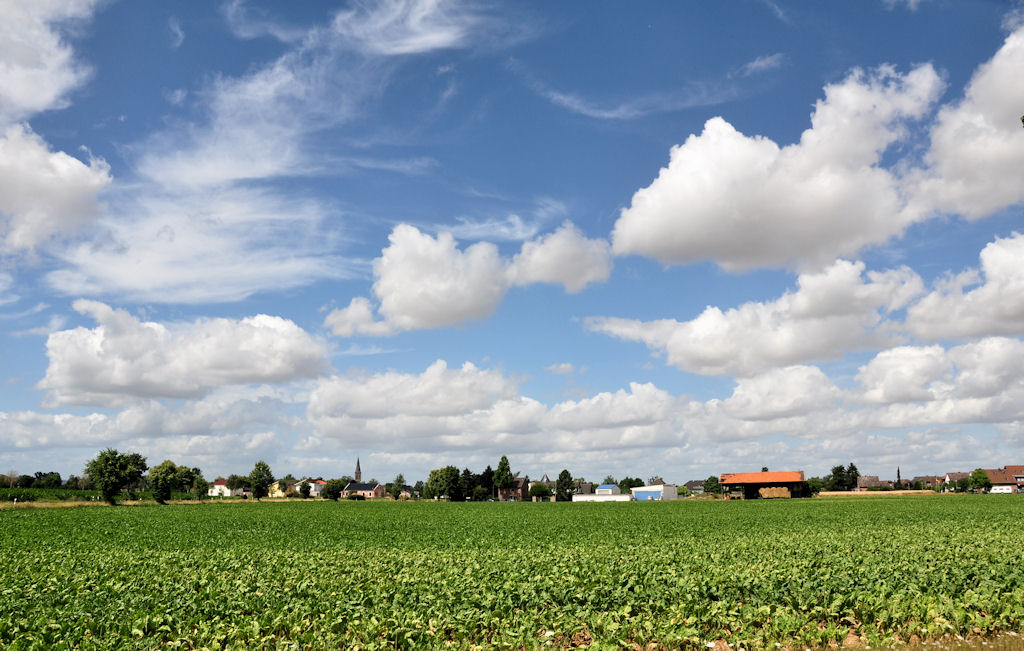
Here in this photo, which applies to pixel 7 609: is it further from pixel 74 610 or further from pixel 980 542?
pixel 980 542

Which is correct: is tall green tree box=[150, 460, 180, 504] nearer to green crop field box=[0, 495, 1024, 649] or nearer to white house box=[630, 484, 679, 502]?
white house box=[630, 484, 679, 502]

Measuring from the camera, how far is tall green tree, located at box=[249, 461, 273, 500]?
17850 cm

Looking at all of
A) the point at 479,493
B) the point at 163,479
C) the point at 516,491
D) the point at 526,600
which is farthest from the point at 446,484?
the point at 526,600

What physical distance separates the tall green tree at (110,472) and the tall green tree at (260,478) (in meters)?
59.2

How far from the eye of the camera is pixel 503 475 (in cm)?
17050

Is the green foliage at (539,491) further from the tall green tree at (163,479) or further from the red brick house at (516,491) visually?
the tall green tree at (163,479)

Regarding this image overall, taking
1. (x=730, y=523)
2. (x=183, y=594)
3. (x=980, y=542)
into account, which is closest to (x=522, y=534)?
(x=730, y=523)

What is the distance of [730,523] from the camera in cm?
5100

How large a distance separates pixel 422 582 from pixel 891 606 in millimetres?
11416

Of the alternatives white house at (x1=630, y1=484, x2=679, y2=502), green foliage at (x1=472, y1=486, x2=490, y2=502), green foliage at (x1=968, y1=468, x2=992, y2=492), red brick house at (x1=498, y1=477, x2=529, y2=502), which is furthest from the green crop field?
green foliage at (x1=968, y1=468, x2=992, y2=492)

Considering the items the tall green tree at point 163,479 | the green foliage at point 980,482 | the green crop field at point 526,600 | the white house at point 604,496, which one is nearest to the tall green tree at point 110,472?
the tall green tree at point 163,479

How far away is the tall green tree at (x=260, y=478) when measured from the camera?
586ft

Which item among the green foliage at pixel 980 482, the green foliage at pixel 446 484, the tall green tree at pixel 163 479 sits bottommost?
the green foliage at pixel 980 482

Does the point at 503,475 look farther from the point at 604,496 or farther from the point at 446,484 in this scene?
the point at 604,496
